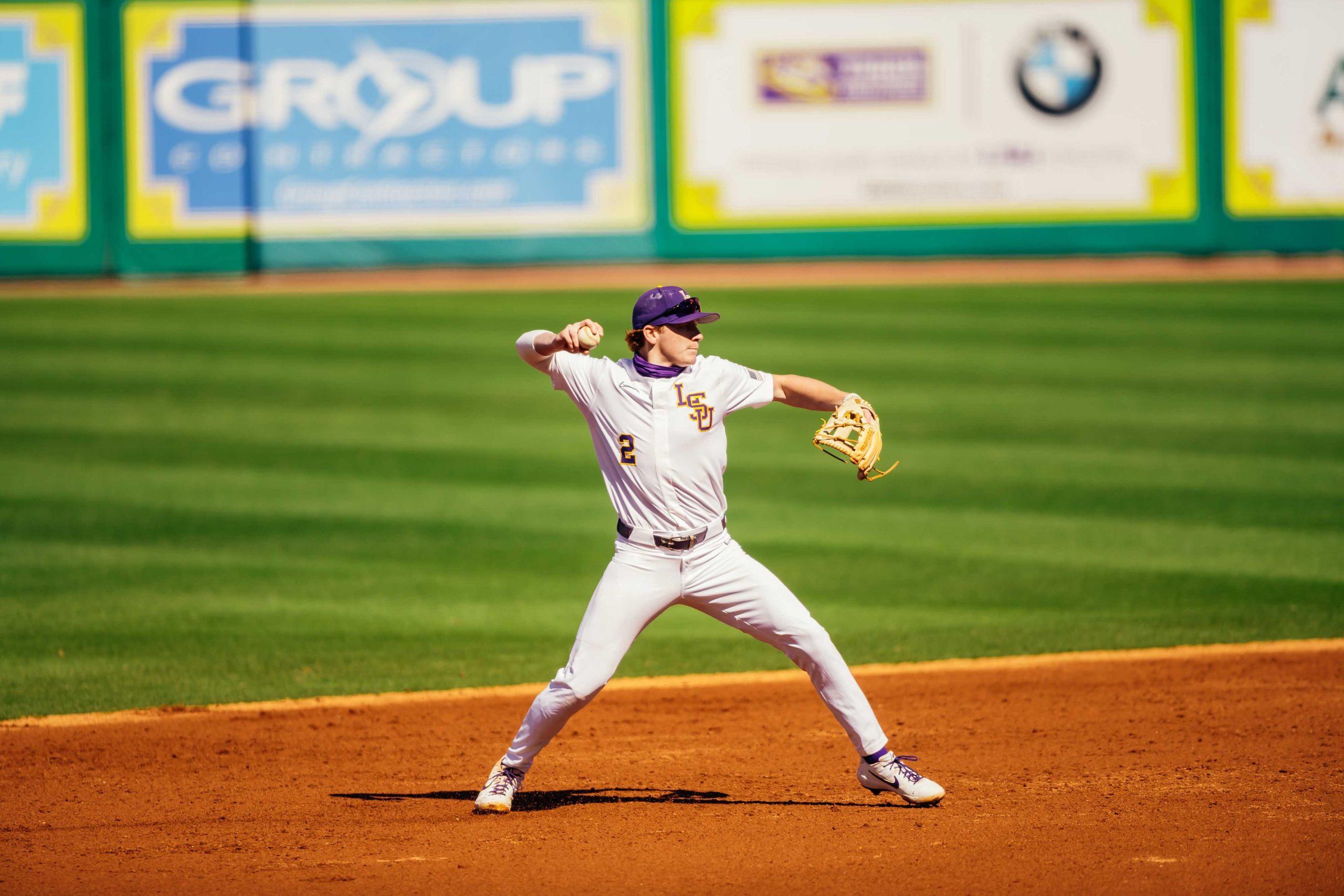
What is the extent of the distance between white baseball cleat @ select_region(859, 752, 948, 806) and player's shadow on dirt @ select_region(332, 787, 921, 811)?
0.09m

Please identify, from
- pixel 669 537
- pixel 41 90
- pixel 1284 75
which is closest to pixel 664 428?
pixel 669 537

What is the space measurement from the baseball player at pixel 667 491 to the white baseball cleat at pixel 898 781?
8.1 inches

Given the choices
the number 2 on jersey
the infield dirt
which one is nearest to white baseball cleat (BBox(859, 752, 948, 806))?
the infield dirt

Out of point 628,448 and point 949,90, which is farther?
point 949,90

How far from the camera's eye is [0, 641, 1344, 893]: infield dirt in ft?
16.1

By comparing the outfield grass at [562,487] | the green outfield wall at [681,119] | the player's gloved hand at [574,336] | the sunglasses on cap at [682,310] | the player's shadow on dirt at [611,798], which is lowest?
the player's shadow on dirt at [611,798]

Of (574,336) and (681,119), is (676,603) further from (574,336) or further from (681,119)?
(681,119)

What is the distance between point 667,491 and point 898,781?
1.32 meters

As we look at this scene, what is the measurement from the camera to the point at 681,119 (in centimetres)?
1772

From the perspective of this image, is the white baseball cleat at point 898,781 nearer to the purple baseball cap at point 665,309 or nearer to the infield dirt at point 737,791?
the infield dirt at point 737,791

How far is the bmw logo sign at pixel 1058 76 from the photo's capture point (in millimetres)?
17656

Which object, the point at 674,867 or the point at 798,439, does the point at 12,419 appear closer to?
the point at 798,439

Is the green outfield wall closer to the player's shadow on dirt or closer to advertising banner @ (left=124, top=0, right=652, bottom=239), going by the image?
advertising banner @ (left=124, top=0, right=652, bottom=239)

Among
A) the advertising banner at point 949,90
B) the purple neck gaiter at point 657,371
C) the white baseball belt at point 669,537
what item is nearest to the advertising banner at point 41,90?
the advertising banner at point 949,90
